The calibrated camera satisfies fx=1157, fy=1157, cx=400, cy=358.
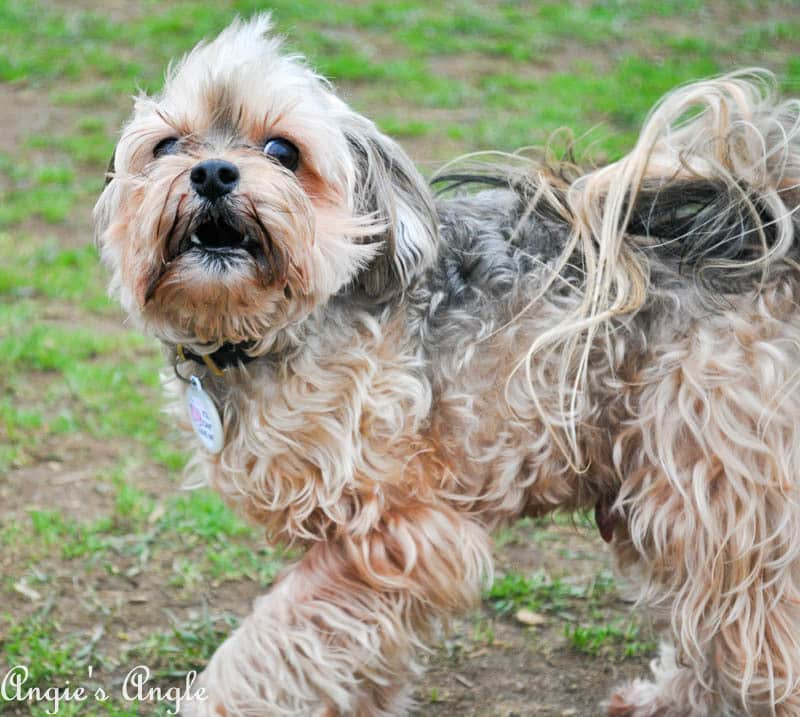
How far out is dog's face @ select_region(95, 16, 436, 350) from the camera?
9.48 feet

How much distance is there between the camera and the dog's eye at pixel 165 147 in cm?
305

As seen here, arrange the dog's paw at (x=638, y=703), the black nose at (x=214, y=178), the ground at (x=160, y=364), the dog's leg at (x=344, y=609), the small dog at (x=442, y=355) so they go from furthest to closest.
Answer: the ground at (x=160, y=364)
the dog's paw at (x=638, y=703)
the dog's leg at (x=344, y=609)
the small dog at (x=442, y=355)
the black nose at (x=214, y=178)

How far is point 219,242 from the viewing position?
2.96 meters

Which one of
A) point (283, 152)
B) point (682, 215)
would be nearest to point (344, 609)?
point (283, 152)

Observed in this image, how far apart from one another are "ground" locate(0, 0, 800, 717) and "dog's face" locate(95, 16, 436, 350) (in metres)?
0.59

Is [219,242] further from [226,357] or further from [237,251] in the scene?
[226,357]

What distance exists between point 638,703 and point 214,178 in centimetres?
208

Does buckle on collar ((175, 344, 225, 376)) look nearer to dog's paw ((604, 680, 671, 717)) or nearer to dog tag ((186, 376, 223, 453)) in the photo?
dog tag ((186, 376, 223, 453))

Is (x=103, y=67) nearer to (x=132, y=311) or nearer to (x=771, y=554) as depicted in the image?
(x=132, y=311)

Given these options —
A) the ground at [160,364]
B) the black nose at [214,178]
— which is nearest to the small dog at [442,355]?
the black nose at [214,178]

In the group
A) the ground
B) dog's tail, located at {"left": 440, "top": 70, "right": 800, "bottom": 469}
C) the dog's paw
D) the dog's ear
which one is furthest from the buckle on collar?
the dog's paw

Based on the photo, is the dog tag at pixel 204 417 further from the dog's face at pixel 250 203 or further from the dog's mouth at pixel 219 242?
the dog's mouth at pixel 219 242

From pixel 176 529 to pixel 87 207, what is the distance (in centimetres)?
382

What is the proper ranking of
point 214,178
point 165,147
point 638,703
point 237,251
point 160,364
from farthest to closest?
point 160,364 < point 638,703 < point 165,147 < point 237,251 < point 214,178
